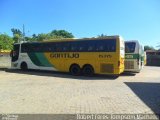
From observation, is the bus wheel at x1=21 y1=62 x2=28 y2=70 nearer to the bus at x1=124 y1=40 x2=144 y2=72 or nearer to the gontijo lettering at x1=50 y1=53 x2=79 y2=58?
the gontijo lettering at x1=50 y1=53 x2=79 y2=58

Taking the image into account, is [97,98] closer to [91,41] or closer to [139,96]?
[139,96]

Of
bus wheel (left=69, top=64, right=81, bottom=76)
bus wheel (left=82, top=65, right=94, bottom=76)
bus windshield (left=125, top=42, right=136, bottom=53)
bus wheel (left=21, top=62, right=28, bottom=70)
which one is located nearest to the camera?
bus wheel (left=82, top=65, right=94, bottom=76)

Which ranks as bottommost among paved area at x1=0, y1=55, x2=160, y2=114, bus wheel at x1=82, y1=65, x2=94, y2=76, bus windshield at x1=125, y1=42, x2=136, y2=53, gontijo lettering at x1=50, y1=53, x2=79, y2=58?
paved area at x1=0, y1=55, x2=160, y2=114

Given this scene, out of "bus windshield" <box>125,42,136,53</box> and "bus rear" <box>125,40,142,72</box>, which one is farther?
"bus windshield" <box>125,42,136,53</box>

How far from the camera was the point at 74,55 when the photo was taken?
70.1 ft

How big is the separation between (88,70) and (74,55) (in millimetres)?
1657

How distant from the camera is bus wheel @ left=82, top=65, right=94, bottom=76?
810 inches

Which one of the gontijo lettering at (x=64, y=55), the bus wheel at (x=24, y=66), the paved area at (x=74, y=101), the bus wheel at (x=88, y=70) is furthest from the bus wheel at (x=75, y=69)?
the paved area at (x=74, y=101)

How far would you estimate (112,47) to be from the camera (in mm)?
19234

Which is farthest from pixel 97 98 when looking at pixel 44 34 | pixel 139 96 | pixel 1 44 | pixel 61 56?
pixel 44 34

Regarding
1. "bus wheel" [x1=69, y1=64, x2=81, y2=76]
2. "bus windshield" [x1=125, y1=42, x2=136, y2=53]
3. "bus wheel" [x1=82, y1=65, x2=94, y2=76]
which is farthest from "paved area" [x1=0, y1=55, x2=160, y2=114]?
"bus windshield" [x1=125, y1=42, x2=136, y2=53]

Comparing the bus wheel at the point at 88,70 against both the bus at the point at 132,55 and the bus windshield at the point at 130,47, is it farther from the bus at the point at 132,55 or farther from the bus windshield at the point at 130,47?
the bus windshield at the point at 130,47

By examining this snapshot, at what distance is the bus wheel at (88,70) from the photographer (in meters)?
20.6

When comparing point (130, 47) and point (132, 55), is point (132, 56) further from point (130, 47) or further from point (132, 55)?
point (130, 47)
